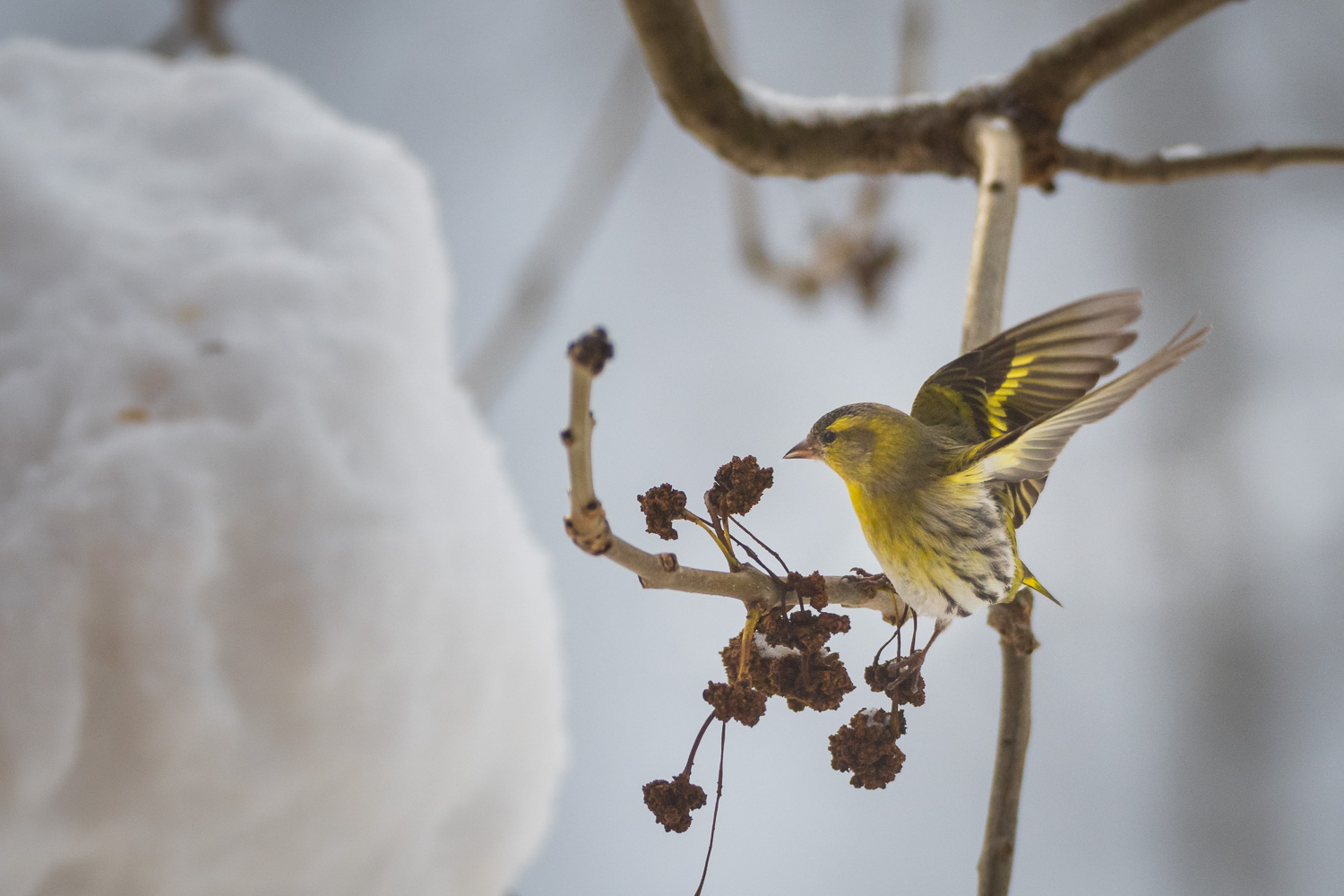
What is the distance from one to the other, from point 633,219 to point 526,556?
2.55ft

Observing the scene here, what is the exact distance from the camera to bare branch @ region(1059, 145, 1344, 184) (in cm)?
34

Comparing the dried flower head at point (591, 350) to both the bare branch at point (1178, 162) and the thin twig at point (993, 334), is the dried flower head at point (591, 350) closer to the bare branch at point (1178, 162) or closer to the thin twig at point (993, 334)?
the thin twig at point (993, 334)

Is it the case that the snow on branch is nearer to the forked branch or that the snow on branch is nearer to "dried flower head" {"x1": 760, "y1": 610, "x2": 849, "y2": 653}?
the forked branch

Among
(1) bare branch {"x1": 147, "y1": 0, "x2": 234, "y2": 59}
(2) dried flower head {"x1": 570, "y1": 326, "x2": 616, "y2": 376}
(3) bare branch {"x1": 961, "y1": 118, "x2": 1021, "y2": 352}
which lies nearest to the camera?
(2) dried flower head {"x1": 570, "y1": 326, "x2": 616, "y2": 376}

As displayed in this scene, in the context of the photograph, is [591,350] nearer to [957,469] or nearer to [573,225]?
[957,469]

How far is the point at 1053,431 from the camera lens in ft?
0.61

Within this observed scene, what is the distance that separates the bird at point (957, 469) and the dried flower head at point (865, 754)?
3cm

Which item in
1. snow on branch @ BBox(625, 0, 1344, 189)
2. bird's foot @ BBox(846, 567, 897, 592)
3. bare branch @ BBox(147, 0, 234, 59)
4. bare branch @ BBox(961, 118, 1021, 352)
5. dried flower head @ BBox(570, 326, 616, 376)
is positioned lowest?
dried flower head @ BBox(570, 326, 616, 376)

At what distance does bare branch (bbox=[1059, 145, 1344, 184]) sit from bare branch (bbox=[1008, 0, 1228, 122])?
0.02 metres

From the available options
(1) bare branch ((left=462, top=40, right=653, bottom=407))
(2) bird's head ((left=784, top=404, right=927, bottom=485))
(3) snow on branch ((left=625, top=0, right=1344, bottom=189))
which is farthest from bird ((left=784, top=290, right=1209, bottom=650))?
(1) bare branch ((left=462, top=40, right=653, bottom=407))

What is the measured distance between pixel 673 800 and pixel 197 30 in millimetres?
655

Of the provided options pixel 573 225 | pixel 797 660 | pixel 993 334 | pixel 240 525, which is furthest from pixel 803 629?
pixel 573 225

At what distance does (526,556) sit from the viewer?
45 cm

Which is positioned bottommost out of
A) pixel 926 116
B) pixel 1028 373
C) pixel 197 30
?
pixel 1028 373
